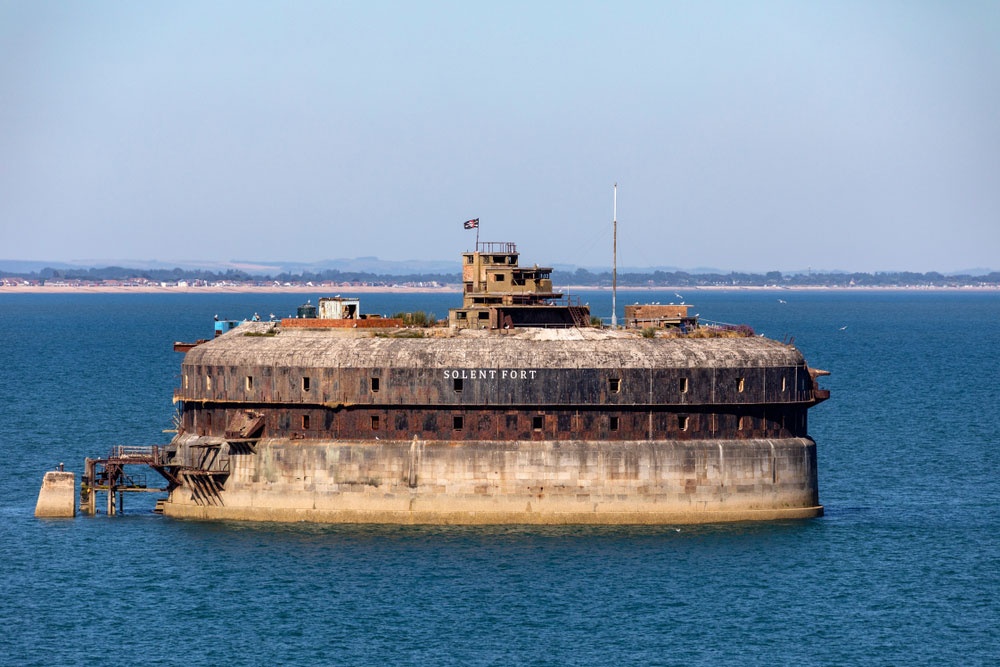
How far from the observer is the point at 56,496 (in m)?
73.3

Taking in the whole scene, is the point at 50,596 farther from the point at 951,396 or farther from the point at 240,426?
the point at 951,396

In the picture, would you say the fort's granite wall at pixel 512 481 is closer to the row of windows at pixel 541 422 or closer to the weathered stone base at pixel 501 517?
the weathered stone base at pixel 501 517

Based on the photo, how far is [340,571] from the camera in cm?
6366

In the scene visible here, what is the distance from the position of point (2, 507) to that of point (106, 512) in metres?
4.49

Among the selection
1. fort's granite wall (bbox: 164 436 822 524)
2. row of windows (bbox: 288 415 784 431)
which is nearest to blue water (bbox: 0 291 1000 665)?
fort's granite wall (bbox: 164 436 822 524)

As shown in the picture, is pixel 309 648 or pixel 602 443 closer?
pixel 309 648

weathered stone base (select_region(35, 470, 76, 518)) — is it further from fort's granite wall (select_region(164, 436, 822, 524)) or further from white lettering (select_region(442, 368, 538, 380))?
white lettering (select_region(442, 368, 538, 380))

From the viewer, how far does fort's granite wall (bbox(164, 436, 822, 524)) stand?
6950 cm

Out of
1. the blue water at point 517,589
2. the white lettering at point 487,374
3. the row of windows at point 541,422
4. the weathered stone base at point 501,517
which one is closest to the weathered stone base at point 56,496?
the blue water at point 517,589

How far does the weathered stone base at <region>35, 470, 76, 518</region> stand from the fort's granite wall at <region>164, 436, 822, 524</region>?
28.6 ft


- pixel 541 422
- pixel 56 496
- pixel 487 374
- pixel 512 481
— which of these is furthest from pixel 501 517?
pixel 56 496

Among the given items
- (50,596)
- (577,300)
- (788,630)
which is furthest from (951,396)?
(50,596)

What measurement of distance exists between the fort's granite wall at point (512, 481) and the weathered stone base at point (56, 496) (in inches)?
343

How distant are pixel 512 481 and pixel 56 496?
19.8 metres
